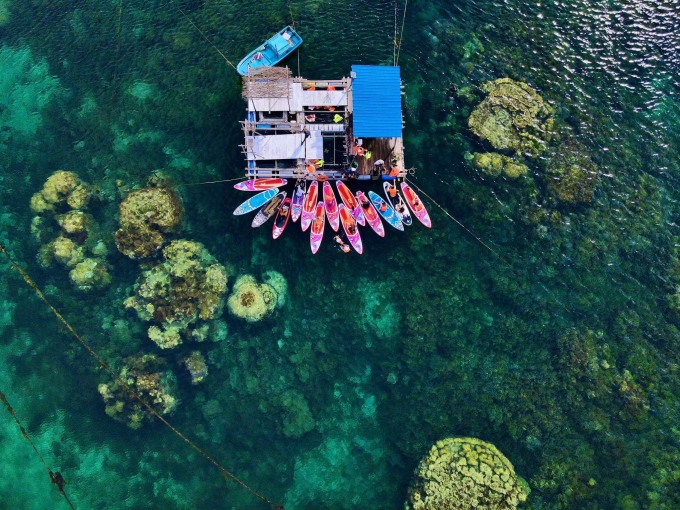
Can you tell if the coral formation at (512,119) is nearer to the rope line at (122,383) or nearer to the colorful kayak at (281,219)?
the colorful kayak at (281,219)

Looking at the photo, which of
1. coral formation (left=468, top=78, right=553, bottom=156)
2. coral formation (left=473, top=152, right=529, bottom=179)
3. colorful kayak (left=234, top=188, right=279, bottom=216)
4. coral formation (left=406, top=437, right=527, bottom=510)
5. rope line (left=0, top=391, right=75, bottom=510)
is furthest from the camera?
coral formation (left=468, top=78, right=553, bottom=156)

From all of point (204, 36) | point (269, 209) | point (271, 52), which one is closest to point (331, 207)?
point (269, 209)

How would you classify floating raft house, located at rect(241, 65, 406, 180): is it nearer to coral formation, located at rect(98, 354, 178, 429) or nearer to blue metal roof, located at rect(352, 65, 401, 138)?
blue metal roof, located at rect(352, 65, 401, 138)

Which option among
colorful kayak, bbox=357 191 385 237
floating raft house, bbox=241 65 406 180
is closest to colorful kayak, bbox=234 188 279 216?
floating raft house, bbox=241 65 406 180

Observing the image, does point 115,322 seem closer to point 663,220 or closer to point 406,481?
point 406,481

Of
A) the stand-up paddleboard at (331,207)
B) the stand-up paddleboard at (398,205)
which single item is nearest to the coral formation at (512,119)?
the stand-up paddleboard at (398,205)

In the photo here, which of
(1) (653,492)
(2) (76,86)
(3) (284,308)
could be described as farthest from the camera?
(2) (76,86)

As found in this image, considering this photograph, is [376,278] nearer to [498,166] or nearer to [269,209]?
[269,209]

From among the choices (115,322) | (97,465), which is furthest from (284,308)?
(97,465)
